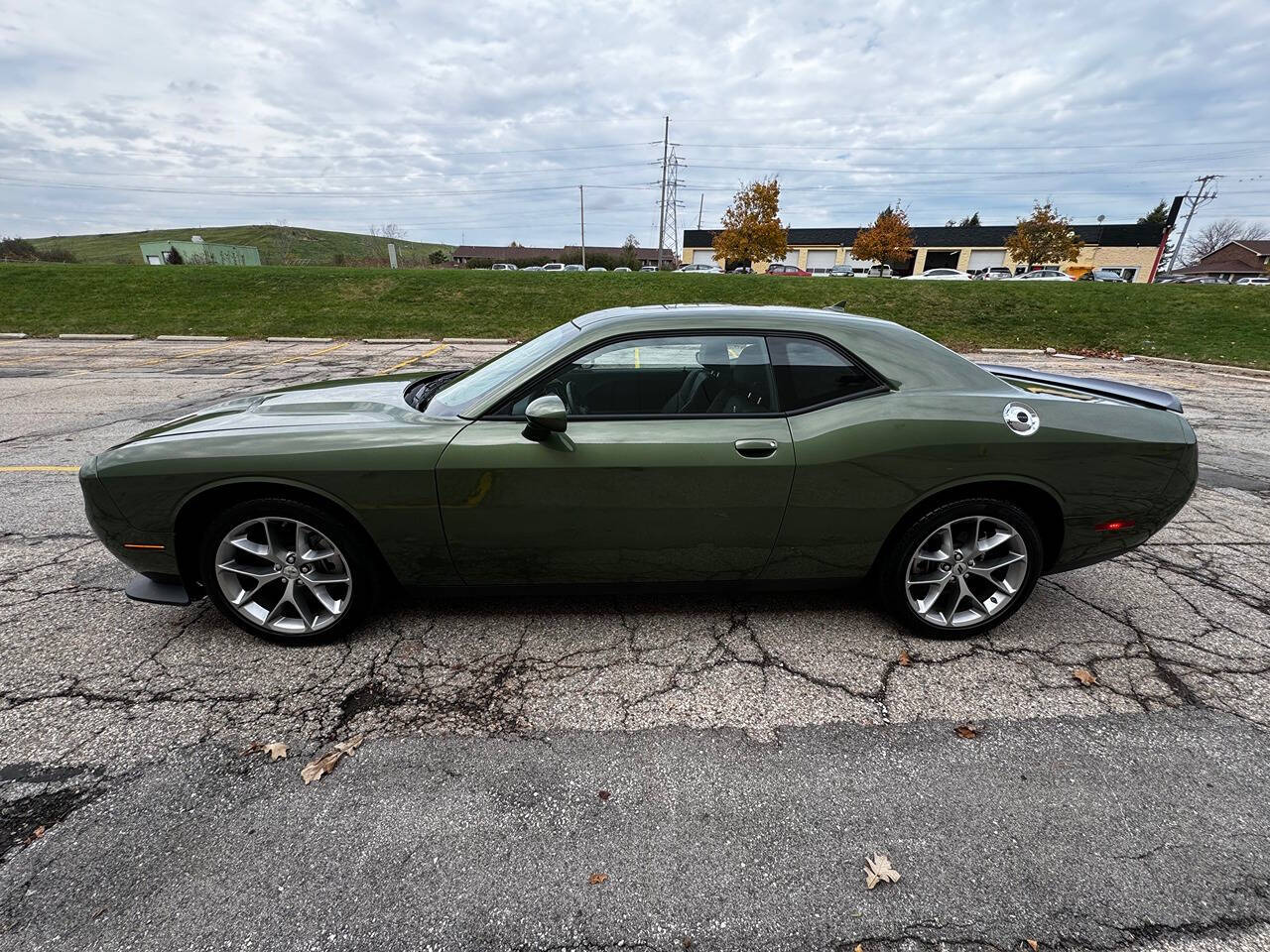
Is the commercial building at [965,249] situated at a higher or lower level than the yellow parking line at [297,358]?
higher

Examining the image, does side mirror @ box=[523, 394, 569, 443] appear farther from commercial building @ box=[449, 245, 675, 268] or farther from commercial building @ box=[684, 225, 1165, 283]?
commercial building @ box=[449, 245, 675, 268]

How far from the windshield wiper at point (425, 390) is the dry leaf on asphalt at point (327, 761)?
144 centimetres

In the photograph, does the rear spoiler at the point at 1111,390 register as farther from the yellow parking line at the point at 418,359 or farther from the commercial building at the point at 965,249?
the commercial building at the point at 965,249

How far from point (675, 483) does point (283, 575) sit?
176 centimetres

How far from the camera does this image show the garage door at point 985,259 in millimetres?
60500

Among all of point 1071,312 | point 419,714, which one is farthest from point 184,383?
point 1071,312

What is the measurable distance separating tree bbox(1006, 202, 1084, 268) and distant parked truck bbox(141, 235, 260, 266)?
51.0 metres

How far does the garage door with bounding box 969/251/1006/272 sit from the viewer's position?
2382 inches

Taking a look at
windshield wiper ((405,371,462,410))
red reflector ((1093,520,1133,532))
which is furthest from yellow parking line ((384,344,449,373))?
red reflector ((1093,520,1133,532))

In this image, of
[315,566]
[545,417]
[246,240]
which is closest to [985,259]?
[545,417]

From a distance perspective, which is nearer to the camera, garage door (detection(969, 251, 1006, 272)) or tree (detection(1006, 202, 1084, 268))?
tree (detection(1006, 202, 1084, 268))

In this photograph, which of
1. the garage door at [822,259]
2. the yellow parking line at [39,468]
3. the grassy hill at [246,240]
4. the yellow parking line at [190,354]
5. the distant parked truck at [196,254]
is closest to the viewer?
the yellow parking line at [39,468]

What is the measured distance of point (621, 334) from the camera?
2.69m

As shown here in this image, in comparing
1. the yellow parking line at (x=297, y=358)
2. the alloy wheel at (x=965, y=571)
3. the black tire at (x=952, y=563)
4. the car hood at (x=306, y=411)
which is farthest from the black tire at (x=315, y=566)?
the yellow parking line at (x=297, y=358)
